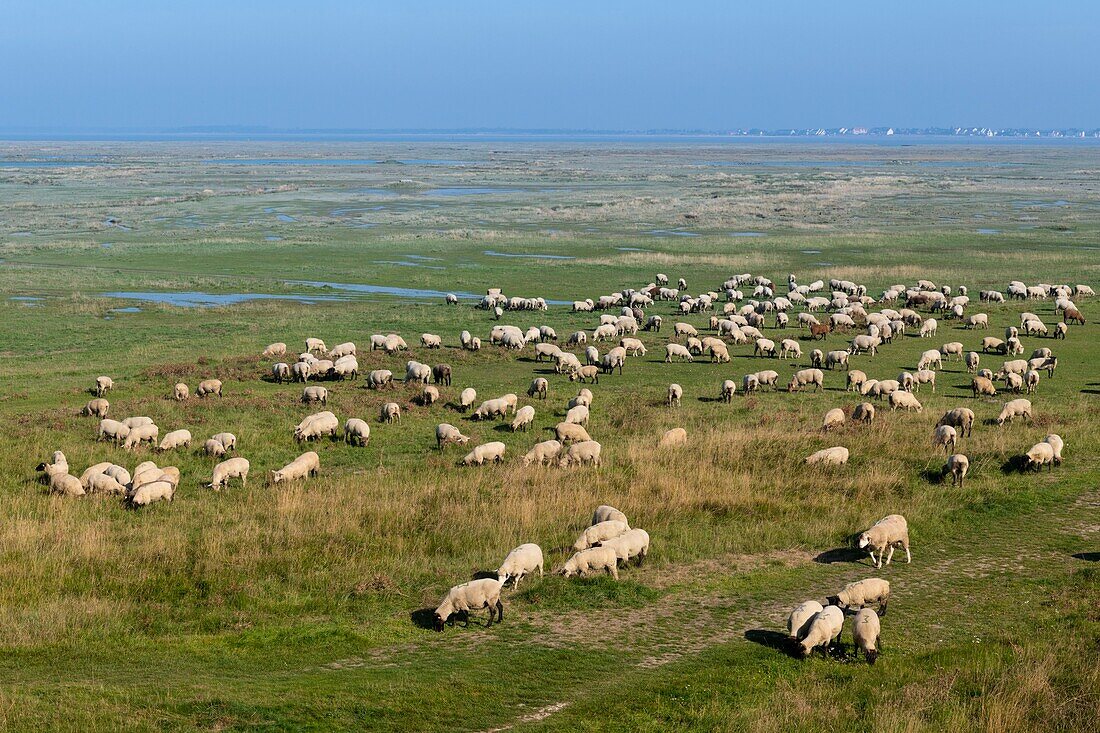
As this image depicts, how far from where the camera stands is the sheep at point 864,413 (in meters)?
25.5

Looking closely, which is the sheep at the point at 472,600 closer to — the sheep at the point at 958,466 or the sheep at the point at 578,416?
the sheep at the point at 958,466

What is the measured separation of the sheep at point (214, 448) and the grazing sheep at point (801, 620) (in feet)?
47.5

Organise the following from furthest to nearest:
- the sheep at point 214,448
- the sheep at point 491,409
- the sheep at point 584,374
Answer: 1. the sheep at point 584,374
2. the sheep at point 491,409
3. the sheep at point 214,448

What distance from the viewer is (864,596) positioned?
44.6ft

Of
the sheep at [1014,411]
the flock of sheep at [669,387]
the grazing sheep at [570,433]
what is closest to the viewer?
the flock of sheep at [669,387]

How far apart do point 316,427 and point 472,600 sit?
12.1m

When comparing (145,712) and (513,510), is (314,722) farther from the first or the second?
(513,510)

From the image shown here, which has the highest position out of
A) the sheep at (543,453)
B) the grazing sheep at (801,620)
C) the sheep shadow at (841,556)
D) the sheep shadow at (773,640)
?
the grazing sheep at (801,620)

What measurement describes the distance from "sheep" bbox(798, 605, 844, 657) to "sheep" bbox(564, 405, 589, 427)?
1337 centimetres

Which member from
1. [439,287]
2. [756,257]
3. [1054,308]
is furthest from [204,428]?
[756,257]

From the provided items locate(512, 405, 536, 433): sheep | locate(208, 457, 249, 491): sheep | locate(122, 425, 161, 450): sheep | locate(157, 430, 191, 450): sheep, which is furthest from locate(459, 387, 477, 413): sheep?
locate(208, 457, 249, 491): sheep

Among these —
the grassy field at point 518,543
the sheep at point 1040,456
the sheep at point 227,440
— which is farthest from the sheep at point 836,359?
the sheep at point 227,440

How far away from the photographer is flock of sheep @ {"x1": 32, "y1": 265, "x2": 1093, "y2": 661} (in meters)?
15.2

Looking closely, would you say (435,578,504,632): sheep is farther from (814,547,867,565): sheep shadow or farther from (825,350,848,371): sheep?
(825,350,848,371): sheep
